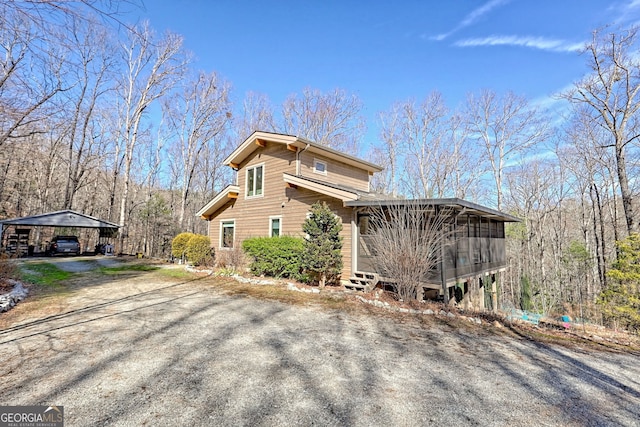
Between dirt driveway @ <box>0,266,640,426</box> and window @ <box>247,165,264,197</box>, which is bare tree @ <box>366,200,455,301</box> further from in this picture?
window @ <box>247,165,264,197</box>

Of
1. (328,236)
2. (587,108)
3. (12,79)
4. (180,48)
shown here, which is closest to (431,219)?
(328,236)

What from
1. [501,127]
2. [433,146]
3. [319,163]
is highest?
[501,127]

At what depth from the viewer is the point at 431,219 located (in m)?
7.84

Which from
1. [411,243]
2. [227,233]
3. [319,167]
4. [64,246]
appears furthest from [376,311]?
[64,246]

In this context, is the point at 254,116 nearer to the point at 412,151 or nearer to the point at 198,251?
the point at 412,151

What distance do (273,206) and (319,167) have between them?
262cm

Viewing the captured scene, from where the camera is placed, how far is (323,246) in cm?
911

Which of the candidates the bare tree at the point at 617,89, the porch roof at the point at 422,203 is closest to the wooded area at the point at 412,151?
the bare tree at the point at 617,89

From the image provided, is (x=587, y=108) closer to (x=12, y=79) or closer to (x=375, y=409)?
(x=375, y=409)

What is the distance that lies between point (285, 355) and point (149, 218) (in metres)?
19.7

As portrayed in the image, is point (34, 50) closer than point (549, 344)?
Yes

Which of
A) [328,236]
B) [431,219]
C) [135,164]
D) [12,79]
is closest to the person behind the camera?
[12,79]

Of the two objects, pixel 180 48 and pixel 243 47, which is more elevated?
pixel 180 48

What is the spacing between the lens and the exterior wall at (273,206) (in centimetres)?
997
